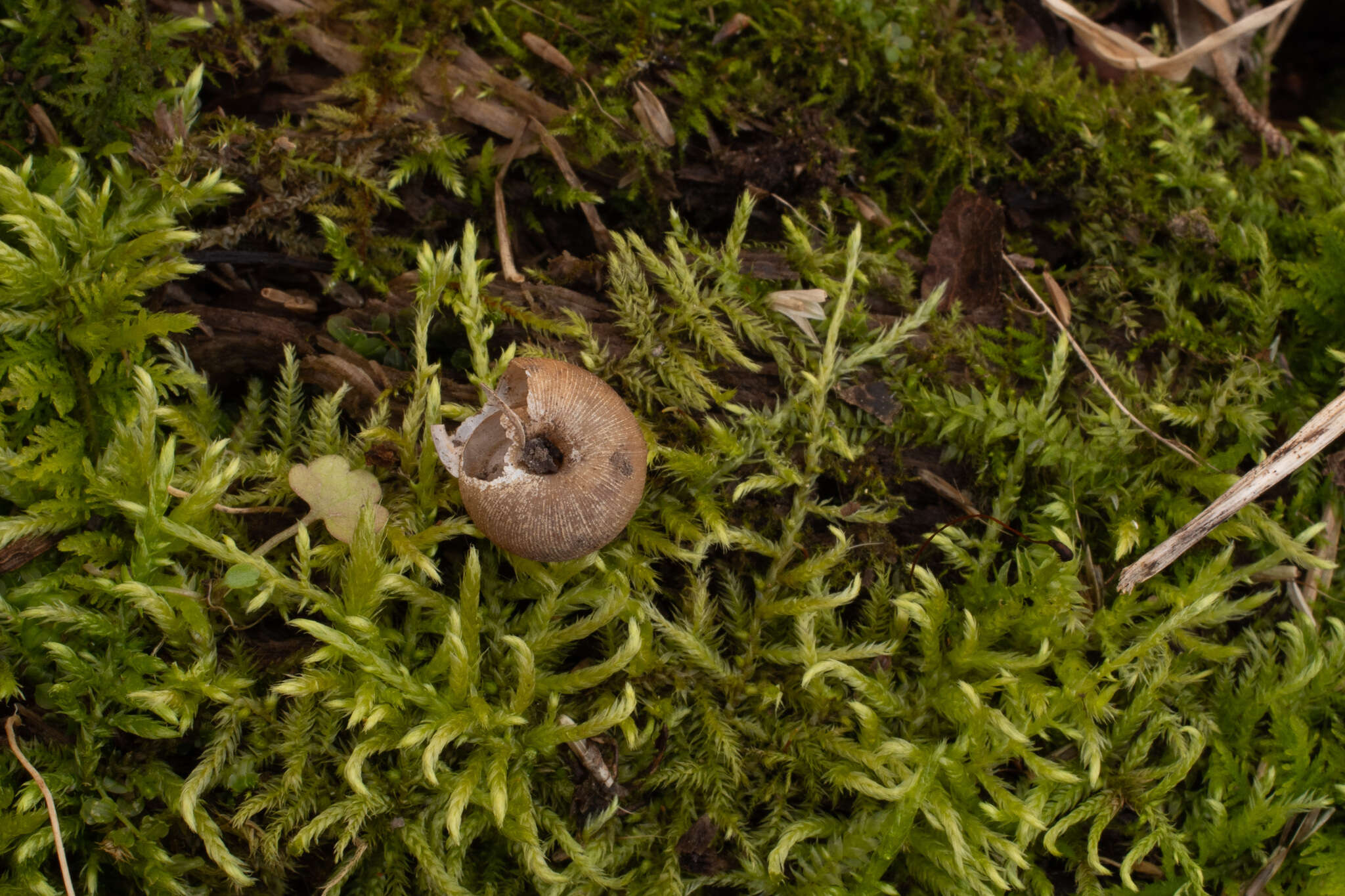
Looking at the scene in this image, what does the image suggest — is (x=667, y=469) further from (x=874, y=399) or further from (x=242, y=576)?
(x=242, y=576)

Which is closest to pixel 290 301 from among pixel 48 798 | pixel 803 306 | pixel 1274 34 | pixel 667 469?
pixel 667 469

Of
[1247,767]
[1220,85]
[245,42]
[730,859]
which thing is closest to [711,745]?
[730,859]

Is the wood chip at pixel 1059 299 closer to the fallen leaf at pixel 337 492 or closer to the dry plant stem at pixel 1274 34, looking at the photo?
the dry plant stem at pixel 1274 34

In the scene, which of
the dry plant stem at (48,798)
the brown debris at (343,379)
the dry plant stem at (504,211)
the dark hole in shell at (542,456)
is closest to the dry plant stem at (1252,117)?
the dry plant stem at (504,211)

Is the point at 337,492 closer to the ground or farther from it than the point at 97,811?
farther from it

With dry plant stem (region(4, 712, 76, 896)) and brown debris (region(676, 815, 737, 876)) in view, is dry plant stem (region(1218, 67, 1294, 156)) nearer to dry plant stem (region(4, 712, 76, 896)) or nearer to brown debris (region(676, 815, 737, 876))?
brown debris (region(676, 815, 737, 876))

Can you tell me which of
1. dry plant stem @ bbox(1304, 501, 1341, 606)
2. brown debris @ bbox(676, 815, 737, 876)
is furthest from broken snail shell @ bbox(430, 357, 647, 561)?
dry plant stem @ bbox(1304, 501, 1341, 606)
